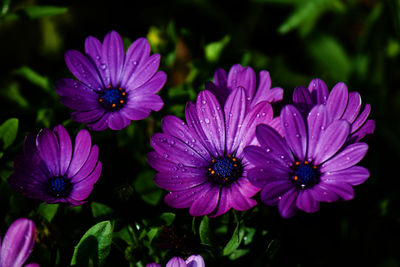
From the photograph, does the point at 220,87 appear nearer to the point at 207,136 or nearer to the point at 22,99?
the point at 207,136

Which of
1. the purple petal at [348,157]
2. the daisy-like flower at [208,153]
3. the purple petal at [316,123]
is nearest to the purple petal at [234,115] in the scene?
the daisy-like flower at [208,153]

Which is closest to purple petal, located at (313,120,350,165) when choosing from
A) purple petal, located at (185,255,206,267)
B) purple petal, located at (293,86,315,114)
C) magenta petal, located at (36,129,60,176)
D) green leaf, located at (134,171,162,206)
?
purple petal, located at (293,86,315,114)

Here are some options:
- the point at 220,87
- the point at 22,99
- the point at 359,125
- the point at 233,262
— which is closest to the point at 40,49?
the point at 22,99

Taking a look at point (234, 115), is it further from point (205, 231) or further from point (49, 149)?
point (49, 149)

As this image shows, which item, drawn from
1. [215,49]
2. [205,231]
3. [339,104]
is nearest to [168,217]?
[205,231]

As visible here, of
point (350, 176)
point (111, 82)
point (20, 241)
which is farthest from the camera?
point (111, 82)

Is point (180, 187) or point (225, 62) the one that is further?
point (225, 62)
